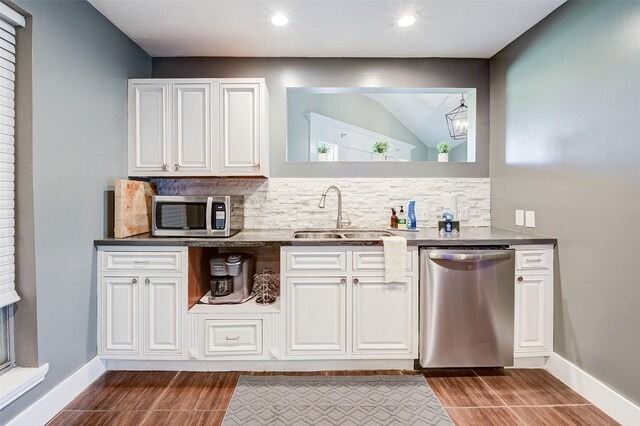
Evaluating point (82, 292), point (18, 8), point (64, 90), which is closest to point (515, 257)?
point (82, 292)

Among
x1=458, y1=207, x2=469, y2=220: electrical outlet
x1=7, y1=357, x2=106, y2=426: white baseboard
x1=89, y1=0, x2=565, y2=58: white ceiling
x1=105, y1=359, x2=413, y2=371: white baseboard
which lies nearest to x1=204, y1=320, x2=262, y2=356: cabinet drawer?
x1=105, y1=359, x2=413, y2=371: white baseboard

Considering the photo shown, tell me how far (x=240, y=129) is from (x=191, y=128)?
391 millimetres

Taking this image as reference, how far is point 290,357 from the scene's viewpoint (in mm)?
2270

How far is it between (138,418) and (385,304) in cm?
161

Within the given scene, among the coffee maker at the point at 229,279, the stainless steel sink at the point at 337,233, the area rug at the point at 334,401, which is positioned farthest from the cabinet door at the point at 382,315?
the coffee maker at the point at 229,279

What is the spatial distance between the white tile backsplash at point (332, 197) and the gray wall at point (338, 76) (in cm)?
8

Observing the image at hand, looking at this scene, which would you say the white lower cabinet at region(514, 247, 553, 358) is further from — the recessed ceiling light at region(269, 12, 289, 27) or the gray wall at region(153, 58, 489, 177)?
the recessed ceiling light at region(269, 12, 289, 27)

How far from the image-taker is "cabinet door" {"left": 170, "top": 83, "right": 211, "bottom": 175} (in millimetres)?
2619

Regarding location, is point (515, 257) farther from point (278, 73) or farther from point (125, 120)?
point (125, 120)

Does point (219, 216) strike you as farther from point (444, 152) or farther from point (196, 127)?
point (444, 152)

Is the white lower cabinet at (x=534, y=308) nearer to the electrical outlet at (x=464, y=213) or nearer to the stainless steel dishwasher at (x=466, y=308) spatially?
the stainless steel dishwasher at (x=466, y=308)

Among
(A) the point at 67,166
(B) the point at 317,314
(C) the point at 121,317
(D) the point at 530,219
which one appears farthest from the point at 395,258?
(A) the point at 67,166

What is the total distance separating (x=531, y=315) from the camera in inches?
90.1

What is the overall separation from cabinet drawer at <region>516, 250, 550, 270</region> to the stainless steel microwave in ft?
6.75
